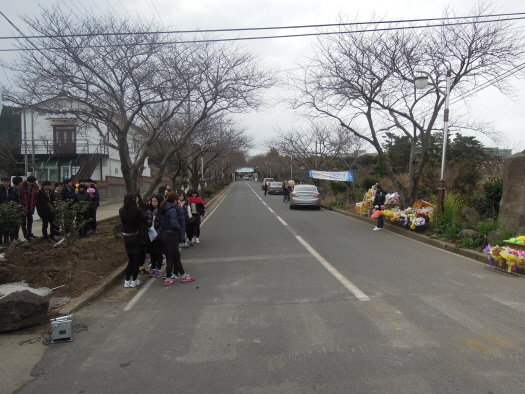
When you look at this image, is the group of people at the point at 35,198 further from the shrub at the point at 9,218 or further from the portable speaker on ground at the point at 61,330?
the portable speaker on ground at the point at 61,330

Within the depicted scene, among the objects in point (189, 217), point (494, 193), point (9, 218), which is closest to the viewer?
point (9, 218)

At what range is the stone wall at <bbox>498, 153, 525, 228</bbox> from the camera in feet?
29.8

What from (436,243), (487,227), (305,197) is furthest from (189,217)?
(305,197)

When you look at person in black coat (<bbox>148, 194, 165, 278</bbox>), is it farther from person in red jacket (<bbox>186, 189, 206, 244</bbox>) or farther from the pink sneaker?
person in red jacket (<bbox>186, 189, 206, 244</bbox>)

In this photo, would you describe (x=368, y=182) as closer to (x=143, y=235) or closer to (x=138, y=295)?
(x=143, y=235)

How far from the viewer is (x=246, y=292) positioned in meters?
5.87

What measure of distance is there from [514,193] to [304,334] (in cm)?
788

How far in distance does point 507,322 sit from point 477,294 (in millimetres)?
1174

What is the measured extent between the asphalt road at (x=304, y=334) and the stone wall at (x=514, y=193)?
262 centimetres

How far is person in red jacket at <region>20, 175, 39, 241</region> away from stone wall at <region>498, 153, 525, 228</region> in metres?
11.5

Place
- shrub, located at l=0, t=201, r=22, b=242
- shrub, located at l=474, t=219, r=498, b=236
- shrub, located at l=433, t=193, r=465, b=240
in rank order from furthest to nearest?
1. shrub, located at l=433, t=193, r=465, b=240
2. shrub, located at l=474, t=219, r=498, b=236
3. shrub, located at l=0, t=201, r=22, b=242

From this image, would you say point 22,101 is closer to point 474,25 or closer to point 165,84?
point 165,84

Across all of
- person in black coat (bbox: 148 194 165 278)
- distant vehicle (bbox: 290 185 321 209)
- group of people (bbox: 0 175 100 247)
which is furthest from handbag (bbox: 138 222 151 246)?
distant vehicle (bbox: 290 185 321 209)

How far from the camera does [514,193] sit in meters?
9.31
